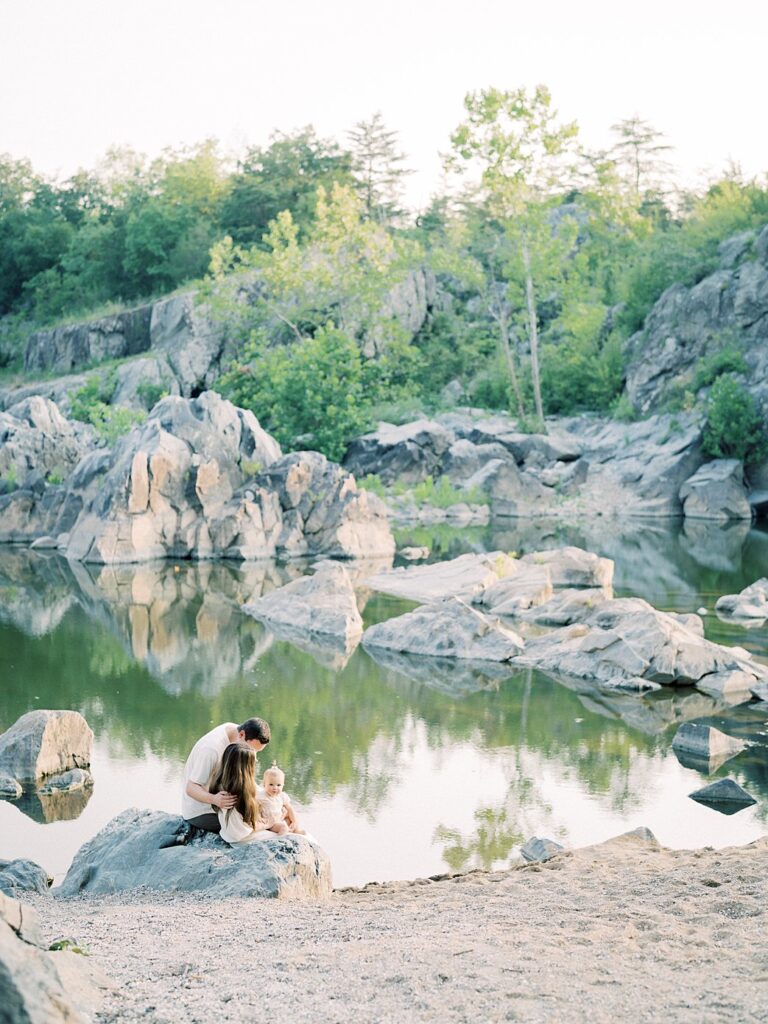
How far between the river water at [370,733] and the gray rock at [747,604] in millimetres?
333

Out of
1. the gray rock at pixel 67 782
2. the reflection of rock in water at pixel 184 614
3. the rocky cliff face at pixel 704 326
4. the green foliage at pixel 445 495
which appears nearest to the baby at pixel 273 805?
the gray rock at pixel 67 782

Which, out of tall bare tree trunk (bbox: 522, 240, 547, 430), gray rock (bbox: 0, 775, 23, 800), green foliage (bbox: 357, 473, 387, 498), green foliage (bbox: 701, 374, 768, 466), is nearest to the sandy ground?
gray rock (bbox: 0, 775, 23, 800)

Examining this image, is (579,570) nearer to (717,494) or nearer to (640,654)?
(640,654)

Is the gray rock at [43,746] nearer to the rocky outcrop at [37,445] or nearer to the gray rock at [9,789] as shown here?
the gray rock at [9,789]

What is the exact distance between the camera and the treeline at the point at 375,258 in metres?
46.2

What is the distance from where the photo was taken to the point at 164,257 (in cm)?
5916

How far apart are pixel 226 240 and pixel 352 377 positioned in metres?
11.7

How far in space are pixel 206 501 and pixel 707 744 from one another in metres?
19.2

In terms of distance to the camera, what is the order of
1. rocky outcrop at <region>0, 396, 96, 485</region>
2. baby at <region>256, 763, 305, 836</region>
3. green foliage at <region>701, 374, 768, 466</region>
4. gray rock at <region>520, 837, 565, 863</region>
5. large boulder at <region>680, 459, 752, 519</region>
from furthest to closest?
green foliage at <region>701, 374, 768, 466</region>, large boulder at <region>680, 459, 752, 519</region>, rocky outcrop at <region>0, 396, 96, 485</region>, gray rock at <region>520, 837, 565, 863</region>, baby at <region>256, 763, 305, 836</region>

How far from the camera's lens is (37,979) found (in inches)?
157

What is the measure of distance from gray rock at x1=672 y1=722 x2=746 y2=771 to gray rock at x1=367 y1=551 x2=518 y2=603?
8792 millimetres

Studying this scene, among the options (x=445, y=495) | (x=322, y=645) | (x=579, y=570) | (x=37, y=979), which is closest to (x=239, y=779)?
(x=37, y=979)

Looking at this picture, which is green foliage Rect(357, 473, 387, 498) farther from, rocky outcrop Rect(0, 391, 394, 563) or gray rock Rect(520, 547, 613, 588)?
gray rock Rect(520, 547, 613, 588)

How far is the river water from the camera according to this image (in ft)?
32.8
